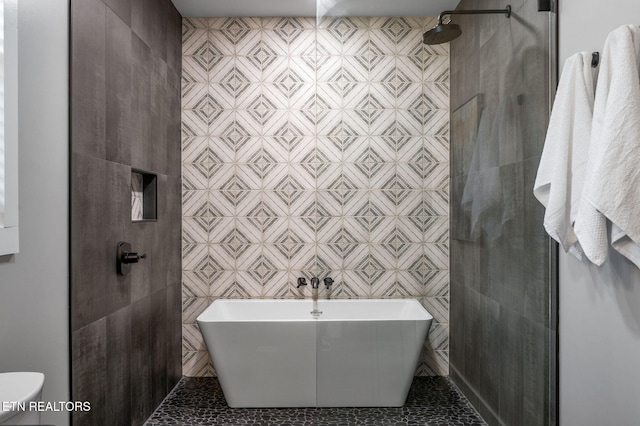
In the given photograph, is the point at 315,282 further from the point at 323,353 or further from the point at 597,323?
the point at 597,323

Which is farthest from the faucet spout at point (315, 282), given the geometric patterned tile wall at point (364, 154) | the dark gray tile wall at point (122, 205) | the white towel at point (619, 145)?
the white towel at point (619, 145)

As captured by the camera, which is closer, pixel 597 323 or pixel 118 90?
pixel 597 323

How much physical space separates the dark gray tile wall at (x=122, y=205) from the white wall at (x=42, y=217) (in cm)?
5

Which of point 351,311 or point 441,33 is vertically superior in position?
point 441,33

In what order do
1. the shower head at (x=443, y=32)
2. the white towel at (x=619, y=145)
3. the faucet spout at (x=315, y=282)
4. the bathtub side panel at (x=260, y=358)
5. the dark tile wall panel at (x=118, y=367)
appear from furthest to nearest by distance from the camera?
the bathtub side panel at (x=260, y=358) → the faucet spout at (x=315, y=282) → the dark tile wall panel at (x=118, y=367) → the shower head at (x=443, y=32) → the white towel at (x=619, y=145)

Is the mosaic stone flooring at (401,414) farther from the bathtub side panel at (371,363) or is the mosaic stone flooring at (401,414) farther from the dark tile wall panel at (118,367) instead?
the dark tile wall panel at (118,367)

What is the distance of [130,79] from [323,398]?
2.00 meters

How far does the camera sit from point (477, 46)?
1.90 metres

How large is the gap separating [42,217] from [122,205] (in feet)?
2.02

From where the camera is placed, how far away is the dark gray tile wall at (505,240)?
1.93 meters

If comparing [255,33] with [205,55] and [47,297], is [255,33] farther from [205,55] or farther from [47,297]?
[47,297]

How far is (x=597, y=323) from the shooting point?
1680 mm

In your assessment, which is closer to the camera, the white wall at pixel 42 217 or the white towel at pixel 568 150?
the white wall at pixel 42 217

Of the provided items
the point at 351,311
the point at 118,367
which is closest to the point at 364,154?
the point at 351,311
